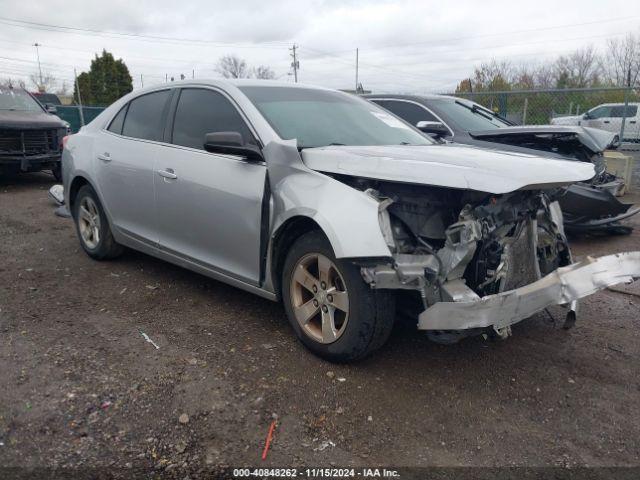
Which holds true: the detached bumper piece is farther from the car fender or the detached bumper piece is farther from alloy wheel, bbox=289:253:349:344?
alloy wheel, bbox=289:253:349:344

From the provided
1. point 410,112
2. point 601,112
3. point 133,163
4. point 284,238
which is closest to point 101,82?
point 601,112

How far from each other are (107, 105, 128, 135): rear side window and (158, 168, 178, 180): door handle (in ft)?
3.31

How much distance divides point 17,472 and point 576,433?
8.59 ft

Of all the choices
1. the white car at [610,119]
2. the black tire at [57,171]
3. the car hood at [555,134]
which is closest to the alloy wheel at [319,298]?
the car hood at [555,134]

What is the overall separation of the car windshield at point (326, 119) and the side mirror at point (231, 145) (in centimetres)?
22

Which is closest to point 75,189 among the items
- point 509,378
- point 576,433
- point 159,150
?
point 159,150

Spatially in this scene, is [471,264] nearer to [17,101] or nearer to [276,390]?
[276,390]

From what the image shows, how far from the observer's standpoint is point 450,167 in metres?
2.83

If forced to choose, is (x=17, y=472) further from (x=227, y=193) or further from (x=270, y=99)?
(x=270, y=99)

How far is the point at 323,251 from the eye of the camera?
3.16 m

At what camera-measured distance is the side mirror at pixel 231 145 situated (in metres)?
3.43

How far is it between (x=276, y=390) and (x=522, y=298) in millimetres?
1411

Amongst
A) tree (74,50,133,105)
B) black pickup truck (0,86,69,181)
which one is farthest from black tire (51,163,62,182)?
tree (74,50,133,105)

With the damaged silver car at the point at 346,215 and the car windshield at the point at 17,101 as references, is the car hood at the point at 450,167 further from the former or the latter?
the car windshield at the point at 17,101
